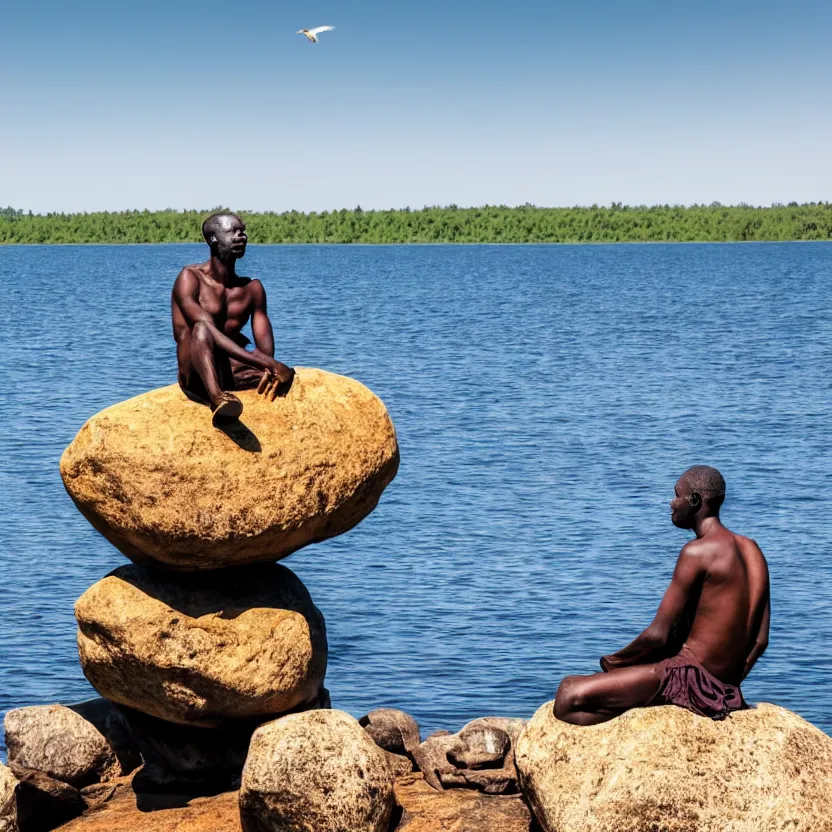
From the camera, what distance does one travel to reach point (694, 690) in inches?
438

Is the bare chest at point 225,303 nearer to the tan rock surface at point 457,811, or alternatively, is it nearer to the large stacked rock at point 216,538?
the large stacked rock at point 216,538

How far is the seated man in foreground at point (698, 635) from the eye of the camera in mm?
11086

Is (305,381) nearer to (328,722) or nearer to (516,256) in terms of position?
(328,722)

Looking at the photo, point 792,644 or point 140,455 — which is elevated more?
point 140,455

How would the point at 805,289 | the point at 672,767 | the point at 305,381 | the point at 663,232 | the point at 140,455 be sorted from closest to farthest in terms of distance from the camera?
1. the point at 672,767
2. the point at 140,455
3. the point at 305,381
4. the point at 805,289
5. the point at 663,232

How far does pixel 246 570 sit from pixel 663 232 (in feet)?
377

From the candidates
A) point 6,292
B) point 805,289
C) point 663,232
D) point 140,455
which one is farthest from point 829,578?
point 663,232

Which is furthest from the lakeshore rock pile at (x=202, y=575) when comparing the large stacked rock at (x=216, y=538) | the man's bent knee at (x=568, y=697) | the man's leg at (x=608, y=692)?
the man's leg at (x=608, y=692)

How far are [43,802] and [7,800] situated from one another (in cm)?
86

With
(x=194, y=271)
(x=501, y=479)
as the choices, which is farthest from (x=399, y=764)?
(x=501, y=479)

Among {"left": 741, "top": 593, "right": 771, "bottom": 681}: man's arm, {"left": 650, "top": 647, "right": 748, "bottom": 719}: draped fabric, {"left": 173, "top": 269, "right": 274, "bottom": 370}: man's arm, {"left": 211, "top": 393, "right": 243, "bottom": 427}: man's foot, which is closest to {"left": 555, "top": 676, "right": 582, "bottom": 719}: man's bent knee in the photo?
{"left": 650, "top": 647, "right": 748, "bottom": 719}: draped fabric

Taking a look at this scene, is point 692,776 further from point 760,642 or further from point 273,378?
point 273,378

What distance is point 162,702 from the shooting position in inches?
Answer: 513

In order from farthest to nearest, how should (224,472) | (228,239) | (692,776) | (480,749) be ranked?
1. (480,749)
2. (228,239)
3. (224,472)
4. (692,776)
